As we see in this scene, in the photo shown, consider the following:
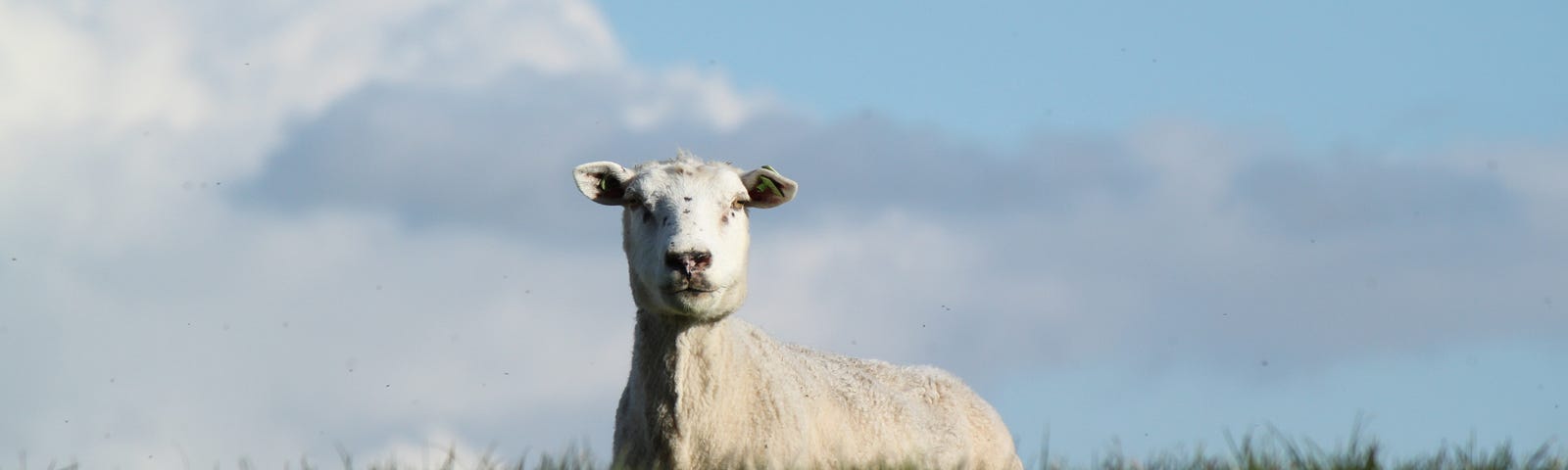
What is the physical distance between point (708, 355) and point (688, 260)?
822 mm

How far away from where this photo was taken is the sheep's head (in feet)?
28.1

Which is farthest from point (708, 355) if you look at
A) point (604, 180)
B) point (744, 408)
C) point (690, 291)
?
point (604, 180)

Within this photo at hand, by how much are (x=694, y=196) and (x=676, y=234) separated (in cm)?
44

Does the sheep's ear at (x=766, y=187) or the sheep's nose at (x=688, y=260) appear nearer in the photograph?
the sheep's nose at (x=688, y=260)

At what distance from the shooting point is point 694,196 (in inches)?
354

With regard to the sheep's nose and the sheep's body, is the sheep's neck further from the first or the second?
the sheep's nose

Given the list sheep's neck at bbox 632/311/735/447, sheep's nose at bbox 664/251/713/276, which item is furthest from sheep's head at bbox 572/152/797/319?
sheep's neck at bbox 632/311/735/447

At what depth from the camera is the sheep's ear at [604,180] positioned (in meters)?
9.58

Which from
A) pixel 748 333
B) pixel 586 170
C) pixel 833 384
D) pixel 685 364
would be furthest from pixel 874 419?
pixel 586 170

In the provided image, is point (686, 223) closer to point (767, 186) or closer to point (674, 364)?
point (674, 364)

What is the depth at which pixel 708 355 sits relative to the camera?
9.08 m

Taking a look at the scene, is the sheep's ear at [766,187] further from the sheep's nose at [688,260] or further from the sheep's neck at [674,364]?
the sheep's nose at [688,260]

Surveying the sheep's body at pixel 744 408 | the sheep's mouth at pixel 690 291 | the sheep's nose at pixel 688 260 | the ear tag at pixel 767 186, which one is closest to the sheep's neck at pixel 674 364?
the sheep's body at pixel 744 408

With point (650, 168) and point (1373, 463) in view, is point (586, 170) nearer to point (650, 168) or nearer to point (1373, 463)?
point (650, 168)
